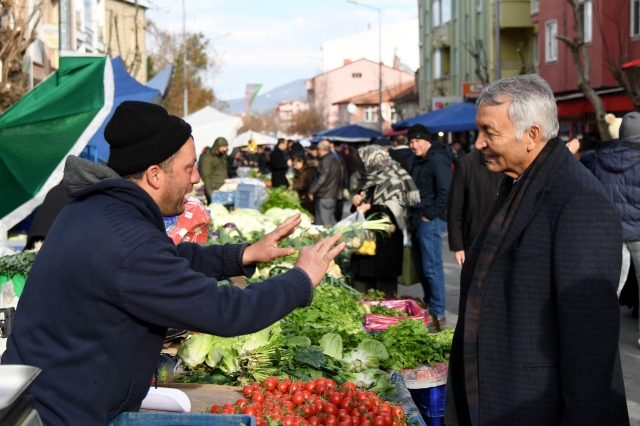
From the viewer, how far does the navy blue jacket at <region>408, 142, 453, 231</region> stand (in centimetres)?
916

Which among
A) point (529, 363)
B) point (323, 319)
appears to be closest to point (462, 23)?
point (323, 319)

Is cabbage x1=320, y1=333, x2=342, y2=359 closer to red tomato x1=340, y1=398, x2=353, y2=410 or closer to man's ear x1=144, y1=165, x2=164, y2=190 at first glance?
red tomato x1=340, y1=398, x2=353, y2=410

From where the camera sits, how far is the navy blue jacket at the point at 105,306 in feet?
8.18

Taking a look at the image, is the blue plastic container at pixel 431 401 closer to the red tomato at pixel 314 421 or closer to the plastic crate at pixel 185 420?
the red tomato at pixel 314 421

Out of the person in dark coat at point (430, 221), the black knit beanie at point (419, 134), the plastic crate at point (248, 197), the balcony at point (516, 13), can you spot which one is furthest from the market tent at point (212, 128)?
the balcony at point (516, 13)

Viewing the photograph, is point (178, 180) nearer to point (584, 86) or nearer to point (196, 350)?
point (196, 350)

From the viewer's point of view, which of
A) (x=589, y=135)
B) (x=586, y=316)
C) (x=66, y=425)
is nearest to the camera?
(x=66, y=425)

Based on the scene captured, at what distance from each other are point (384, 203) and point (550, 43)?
23.3 meters

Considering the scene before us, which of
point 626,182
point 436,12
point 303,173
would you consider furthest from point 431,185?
point 436,12

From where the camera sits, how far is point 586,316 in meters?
2.93

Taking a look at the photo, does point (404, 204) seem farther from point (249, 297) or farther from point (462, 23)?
point (462, 23)

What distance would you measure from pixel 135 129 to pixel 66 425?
939 millimetres

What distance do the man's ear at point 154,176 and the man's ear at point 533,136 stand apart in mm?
1378

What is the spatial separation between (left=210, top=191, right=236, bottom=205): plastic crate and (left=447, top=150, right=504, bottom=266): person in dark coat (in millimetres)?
8311
